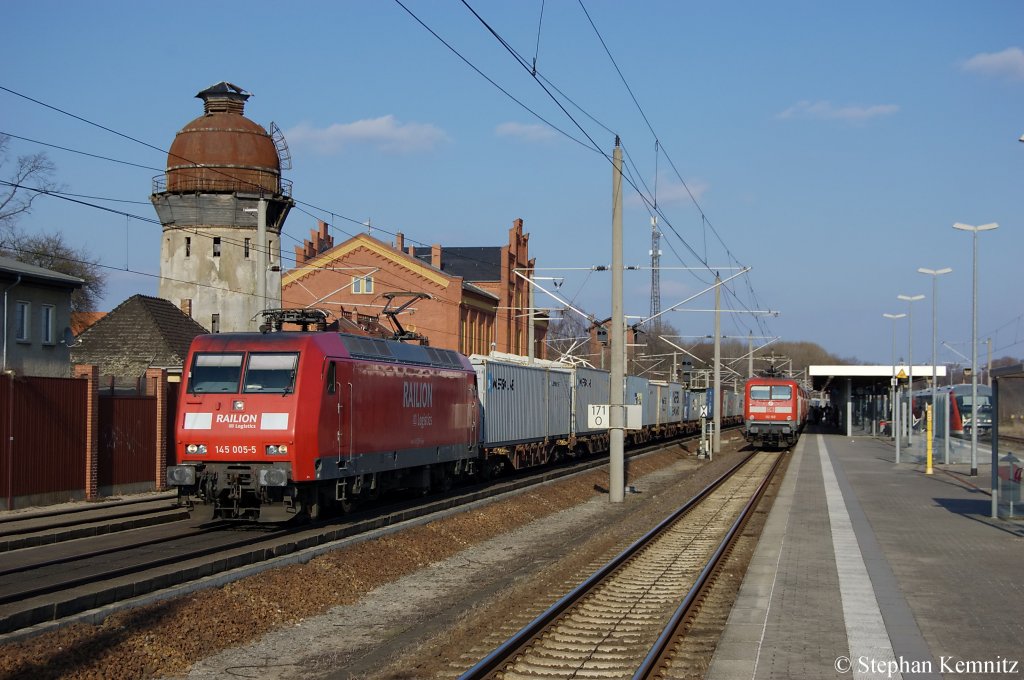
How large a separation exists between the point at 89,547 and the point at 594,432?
25.7 m

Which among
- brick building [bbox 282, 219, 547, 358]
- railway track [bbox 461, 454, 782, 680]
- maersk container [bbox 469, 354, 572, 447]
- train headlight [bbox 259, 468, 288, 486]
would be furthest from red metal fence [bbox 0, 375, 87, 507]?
brick building [bbox 282, 219, 547, 358]

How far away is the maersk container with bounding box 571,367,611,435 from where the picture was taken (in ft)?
118

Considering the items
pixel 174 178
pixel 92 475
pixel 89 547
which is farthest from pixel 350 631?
pixel 174 178

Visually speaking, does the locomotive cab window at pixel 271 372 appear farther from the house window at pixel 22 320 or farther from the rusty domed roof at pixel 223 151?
the rusty domed roof at pixel 223 151

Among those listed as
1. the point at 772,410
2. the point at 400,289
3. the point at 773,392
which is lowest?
the point at 772,410

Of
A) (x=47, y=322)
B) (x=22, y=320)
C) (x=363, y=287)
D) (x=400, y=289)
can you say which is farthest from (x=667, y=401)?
(x=22, y=320)

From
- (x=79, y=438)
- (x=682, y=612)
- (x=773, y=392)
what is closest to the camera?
(x=682, y=612)

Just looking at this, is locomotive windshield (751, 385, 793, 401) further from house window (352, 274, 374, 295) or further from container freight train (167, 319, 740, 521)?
house window (352, 274, 374, 295)

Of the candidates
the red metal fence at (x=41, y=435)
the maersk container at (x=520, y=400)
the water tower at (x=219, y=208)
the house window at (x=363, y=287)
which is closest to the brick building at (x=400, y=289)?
the house window at (x=363, y=287)

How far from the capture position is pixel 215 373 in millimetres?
16391

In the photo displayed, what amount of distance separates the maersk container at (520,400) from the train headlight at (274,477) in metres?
10.5

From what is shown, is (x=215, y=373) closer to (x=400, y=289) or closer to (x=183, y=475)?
(x=183, y=475)

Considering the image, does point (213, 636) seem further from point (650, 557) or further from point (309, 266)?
point (309, 266)

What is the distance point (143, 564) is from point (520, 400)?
17252 mm
